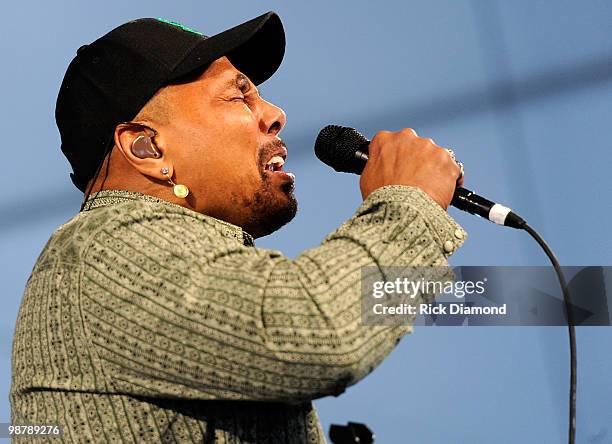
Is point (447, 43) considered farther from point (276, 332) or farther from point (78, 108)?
point (276, 332)

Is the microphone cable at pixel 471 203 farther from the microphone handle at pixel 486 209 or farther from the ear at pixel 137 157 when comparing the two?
the ear at pixel 137 157

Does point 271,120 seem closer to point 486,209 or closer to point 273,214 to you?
point 273,214

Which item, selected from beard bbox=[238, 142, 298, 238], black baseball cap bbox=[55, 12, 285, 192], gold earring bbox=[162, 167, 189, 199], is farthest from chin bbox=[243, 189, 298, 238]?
black baseball cap bbox=[55, 12, 285, 192]

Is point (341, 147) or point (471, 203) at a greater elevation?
point (341, 147)

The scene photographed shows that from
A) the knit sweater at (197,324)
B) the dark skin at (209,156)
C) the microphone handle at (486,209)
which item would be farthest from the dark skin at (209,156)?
the microphone handle at (486,209)

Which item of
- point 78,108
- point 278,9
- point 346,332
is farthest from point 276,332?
point 278,9

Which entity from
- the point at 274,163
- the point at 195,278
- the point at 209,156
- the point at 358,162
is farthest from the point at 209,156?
the point at 195,278

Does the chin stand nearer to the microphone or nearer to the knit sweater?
the microphone

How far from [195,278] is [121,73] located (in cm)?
43

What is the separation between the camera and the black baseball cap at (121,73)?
115 cm

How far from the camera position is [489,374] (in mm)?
1882

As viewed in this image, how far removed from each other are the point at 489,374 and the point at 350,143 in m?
0.97

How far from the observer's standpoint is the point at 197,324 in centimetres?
82

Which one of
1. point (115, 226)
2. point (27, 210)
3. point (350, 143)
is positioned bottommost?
point (115, 226)
